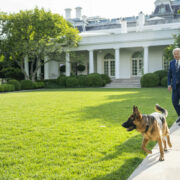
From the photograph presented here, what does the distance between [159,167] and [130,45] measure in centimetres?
2468

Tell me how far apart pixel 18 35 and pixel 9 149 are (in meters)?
23.0

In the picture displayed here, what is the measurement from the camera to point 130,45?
26.6 m

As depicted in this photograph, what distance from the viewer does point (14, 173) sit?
2992mm

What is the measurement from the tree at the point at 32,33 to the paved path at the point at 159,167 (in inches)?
912

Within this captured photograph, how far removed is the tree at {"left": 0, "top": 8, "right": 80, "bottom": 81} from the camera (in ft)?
81.3

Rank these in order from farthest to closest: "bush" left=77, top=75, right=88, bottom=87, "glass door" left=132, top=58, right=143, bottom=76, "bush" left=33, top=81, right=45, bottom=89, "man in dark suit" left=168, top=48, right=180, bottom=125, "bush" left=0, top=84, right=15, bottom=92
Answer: "glass door" left=132, top=58, right=143, bottom=76
"bush" left=77, top=75, right=88, bottom=87
"bush" left=33, top=81, right=45, bottom=89
"bush" left=0, top=84, right=15, bottom=92
"man in dark suit" left=168, top=48, right=180, bottom=125

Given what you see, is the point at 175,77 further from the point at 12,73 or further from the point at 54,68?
the point at 54,68

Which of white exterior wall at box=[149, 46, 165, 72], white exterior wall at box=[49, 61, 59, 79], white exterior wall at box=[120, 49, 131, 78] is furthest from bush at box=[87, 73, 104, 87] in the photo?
white exterior wall at box=[49, 61, 59, 79]

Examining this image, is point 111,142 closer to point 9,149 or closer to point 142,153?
point 142,153

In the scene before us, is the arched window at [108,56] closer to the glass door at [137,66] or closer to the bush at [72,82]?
the glass door at [137,66]

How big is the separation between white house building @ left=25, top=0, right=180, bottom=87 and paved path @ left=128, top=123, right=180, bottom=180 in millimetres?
22545

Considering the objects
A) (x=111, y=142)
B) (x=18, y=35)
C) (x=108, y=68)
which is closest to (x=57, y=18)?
(x=18, y=35)

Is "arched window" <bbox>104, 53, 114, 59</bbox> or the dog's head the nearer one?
the dog's head

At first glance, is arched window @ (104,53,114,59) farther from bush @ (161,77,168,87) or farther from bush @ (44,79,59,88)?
bush @ (161,77,168,87)
